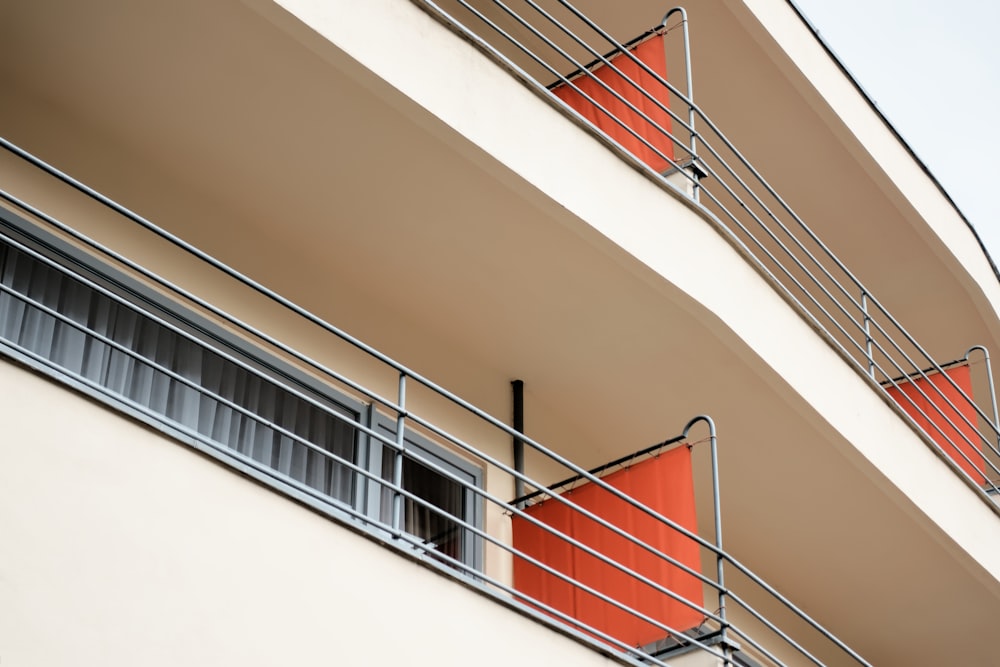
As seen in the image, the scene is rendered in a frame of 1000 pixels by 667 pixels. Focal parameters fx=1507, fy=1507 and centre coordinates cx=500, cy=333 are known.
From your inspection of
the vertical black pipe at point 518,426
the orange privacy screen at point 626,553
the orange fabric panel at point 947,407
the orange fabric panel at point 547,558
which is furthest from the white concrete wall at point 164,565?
the orange fabric panel at point 947,407

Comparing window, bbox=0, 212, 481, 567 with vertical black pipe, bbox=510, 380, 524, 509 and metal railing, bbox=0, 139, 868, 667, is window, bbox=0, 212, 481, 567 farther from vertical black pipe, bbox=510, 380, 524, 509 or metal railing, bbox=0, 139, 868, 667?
vertical black pipe, bbox=510, 380, 524, 509

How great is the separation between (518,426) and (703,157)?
14.4 ft

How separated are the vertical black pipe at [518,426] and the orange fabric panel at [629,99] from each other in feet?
6.03

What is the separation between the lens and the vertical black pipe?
34.0 ft

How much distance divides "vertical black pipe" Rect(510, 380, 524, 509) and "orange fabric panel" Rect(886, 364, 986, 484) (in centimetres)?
454

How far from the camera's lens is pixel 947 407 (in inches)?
547

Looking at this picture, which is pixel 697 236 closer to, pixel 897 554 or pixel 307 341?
pixel 307 341

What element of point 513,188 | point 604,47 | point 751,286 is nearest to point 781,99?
point 604,47

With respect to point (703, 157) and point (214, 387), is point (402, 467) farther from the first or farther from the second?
point (703, 157)

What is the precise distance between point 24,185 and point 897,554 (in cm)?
741

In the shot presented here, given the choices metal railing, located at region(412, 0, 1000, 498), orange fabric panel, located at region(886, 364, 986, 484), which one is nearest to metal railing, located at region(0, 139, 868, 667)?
metal railing, located at region(412, 0, 1000, 498)

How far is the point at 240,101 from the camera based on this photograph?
8.40m

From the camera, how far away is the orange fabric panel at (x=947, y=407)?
1387cm

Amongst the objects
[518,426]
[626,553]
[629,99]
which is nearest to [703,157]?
[629,99]
